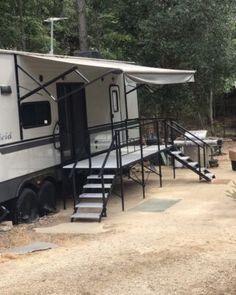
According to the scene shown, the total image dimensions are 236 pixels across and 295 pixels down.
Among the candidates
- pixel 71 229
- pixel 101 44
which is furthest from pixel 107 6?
pixel 71 229

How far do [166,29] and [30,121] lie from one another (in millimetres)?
7808

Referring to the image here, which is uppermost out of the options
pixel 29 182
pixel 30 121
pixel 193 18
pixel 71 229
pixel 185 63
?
pixel 193 18

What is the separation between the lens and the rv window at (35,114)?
974 cm

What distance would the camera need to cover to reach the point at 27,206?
9711 mm

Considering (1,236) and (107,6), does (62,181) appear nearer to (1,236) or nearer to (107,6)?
(1,236)

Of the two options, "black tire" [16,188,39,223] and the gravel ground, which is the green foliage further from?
"black tire" [16,188,39,223]

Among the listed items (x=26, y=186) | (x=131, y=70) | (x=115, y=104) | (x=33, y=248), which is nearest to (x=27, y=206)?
(x=26, y=186)

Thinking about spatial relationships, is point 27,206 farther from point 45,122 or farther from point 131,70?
point 131,70

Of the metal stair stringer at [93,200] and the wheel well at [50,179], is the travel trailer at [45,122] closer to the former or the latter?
the wheel well at [50,179]

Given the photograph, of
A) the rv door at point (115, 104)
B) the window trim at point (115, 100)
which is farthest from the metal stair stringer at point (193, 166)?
the window trim at point (115, 100)

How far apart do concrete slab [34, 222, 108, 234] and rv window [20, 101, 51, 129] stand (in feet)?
5.84

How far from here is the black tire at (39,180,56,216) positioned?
10.2 metres

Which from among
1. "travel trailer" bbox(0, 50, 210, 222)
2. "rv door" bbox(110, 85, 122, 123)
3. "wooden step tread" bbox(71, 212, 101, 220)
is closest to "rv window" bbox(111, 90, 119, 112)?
"rv door" bbox(110, 85, 122, 123)

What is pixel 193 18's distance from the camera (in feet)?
53.2
